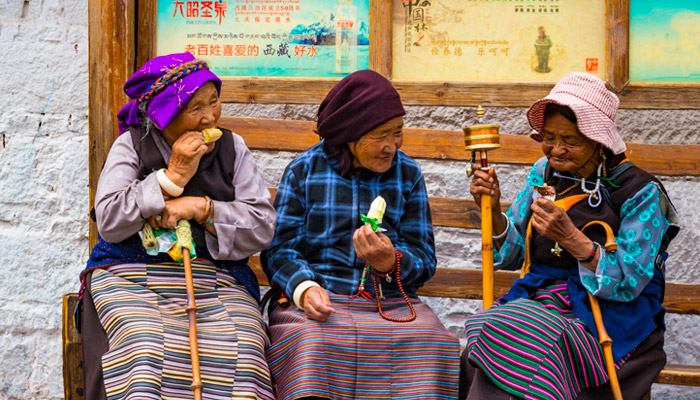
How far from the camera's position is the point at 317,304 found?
3.27m

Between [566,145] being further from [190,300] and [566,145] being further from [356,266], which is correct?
[190,300]

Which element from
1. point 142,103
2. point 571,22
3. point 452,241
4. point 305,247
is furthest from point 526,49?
point 142,103

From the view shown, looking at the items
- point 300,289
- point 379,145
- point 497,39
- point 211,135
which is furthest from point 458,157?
point 211,135

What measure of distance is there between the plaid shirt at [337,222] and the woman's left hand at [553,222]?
62 centimetres

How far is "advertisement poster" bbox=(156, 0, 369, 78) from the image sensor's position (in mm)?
4598

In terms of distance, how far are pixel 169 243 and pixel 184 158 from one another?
37cm

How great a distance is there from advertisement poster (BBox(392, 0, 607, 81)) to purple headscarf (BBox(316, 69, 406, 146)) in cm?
107

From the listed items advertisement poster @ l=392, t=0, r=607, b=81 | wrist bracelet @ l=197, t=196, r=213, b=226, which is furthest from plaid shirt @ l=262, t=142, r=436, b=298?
advertisement poster @ l=392, t=0, r=607, b=81

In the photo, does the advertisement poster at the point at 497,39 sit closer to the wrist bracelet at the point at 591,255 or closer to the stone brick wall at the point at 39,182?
the wrist bracelet at the point at 591,255

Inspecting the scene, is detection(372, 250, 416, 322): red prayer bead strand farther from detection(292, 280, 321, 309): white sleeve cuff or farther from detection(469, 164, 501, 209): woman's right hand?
detection(469, 164, 501, 209): woman's right hand

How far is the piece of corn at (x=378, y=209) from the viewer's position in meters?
3.33

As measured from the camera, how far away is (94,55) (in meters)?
4.46

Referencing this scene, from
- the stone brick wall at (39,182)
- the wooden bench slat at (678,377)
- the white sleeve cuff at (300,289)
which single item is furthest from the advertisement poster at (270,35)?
the wooden bench slat at (678,377)

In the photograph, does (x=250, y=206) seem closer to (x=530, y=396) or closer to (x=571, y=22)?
(x=530, y=396)
